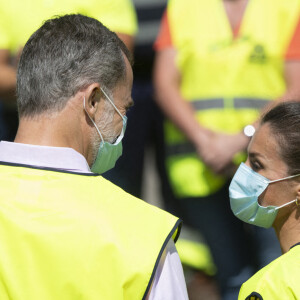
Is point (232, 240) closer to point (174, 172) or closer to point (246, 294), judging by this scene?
point (174, 172)

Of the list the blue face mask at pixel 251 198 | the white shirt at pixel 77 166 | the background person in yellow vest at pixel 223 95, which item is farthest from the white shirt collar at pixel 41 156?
the background person in yellow vest at pixel 223 95

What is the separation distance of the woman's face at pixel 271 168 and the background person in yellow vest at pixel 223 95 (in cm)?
68

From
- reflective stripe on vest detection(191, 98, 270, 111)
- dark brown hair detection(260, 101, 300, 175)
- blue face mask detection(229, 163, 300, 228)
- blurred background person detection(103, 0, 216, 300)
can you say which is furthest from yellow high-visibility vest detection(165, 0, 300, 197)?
dark brown hair detection(260, 101, 300, 175)

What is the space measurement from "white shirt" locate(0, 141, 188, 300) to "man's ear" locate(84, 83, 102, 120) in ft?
0.45

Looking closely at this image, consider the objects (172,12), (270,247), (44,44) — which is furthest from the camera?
(172,12)

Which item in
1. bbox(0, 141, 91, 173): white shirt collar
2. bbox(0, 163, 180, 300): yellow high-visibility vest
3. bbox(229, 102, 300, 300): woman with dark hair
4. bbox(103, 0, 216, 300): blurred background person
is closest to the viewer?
bbox(0, 163, 180, 300): yellow high-visibility vest

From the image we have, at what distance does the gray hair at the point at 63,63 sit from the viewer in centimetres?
216

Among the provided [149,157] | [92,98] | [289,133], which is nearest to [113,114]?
[92,98]

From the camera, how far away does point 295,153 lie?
9.72 feet

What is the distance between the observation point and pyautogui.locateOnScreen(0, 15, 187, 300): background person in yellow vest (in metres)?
1.96

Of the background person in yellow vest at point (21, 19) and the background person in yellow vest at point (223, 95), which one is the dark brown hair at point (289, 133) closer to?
the background person in yellow vest at point (223, 95)

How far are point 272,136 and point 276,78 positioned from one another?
934 millimetres

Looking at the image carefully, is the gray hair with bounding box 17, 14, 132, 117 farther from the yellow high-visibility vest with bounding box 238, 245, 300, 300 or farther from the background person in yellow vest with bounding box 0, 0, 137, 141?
the background person in yellow vest with bounding box 0, 0, 137, 141

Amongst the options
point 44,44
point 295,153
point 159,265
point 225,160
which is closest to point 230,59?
point 225,160
